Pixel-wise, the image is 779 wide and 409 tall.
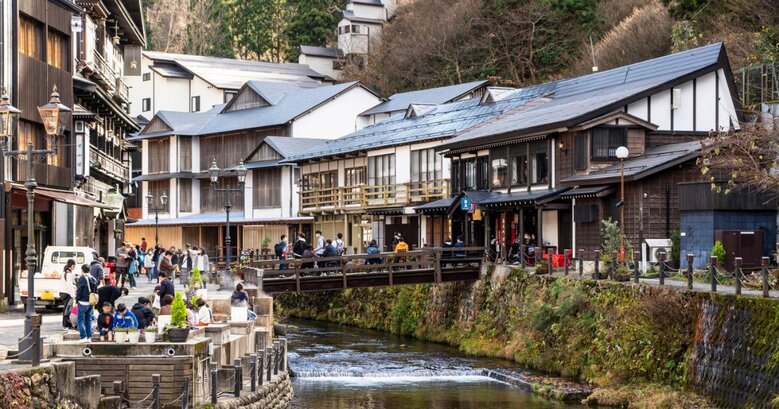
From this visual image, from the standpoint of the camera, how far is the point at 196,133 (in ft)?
258

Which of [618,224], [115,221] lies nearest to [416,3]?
[115,221]

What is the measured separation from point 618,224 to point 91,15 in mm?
28045

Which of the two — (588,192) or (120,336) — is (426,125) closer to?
(588,192)

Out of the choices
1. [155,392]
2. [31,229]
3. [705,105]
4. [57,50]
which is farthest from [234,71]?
[155,392]

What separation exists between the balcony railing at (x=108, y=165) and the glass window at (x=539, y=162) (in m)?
18.8

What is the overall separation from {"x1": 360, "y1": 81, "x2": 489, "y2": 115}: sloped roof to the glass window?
75.6 feet

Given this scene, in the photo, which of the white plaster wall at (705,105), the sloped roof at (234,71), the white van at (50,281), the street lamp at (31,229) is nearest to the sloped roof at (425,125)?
the white plaster wall at (705,105)

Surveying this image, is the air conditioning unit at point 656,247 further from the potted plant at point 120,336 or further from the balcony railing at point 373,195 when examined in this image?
the potted plant at point 120,336

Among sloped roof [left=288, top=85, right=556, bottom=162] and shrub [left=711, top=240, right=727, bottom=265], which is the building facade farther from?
shrub [left=711, top=240, right=727, bottom=265]

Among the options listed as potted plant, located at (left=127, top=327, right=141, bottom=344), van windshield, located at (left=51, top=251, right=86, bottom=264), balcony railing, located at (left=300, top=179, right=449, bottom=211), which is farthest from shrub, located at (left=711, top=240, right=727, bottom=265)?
balcony railing, located at (left=300, top=179, right=449, bottom=211)

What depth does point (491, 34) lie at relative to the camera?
3140 inches

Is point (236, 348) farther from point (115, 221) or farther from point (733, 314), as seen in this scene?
point (115, 221)

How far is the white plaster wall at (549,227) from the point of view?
142 ft

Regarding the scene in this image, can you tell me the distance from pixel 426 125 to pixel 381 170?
11.3ft
